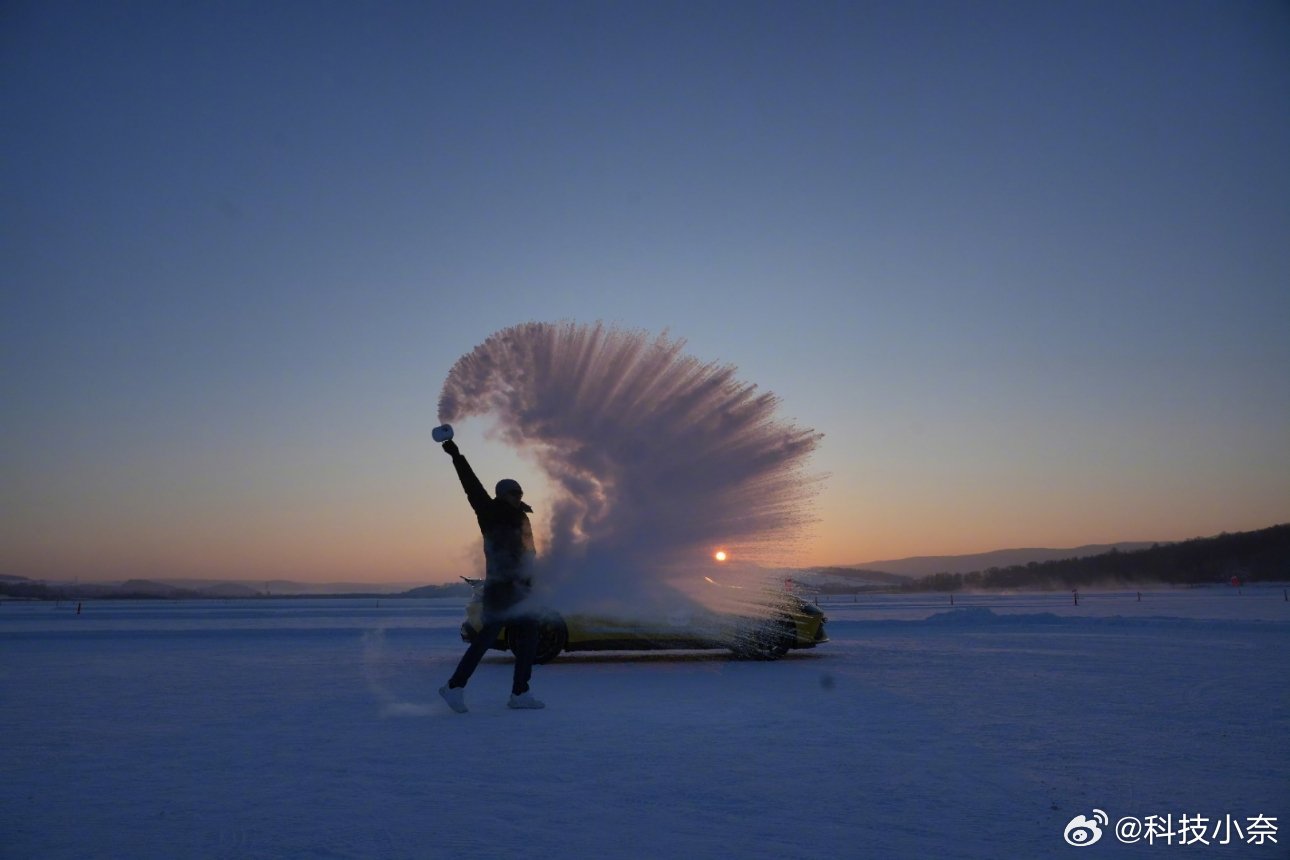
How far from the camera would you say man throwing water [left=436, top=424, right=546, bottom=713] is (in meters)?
8.52

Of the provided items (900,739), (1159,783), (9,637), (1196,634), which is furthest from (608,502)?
(9,637)

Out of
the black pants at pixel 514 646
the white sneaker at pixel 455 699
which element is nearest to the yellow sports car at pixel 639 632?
the black pants at pixel 514 646

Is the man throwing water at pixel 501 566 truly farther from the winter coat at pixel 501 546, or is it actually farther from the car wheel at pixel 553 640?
the car wheel at pixel 553 640

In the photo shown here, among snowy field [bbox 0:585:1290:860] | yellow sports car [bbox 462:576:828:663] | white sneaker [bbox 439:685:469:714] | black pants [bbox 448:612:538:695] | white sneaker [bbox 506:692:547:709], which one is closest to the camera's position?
snowy field [bbox 0:585:1290:860]

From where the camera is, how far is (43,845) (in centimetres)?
427

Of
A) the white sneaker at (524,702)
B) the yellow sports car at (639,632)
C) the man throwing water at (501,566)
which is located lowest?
the white sneaker at (524,702)

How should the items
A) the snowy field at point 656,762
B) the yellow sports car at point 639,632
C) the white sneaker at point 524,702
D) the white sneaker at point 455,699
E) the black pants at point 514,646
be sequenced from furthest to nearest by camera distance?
the yellow sports car at point 639,632 → the white sneaker at point 524,702 → the black pants at point 514,646 → the white sneaker at point 455,699 → the snowy field at point 656,762

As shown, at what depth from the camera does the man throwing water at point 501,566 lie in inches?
336

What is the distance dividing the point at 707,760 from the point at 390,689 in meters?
5.45

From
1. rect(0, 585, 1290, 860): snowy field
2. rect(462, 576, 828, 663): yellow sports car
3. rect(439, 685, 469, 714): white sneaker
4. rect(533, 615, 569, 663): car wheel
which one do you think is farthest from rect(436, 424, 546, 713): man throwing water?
rect(533, 615, 569, 663): car wheel

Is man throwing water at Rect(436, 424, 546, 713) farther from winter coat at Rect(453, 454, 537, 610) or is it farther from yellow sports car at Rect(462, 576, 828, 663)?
yellow sports car at Rect(462, 576, 828, 663)

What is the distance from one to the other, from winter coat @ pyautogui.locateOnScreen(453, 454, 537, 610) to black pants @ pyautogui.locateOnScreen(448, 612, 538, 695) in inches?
7.3

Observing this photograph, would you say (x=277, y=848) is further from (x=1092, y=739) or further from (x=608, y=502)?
(x=608, y=502)

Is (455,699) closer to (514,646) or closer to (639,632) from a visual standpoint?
(514,646)
